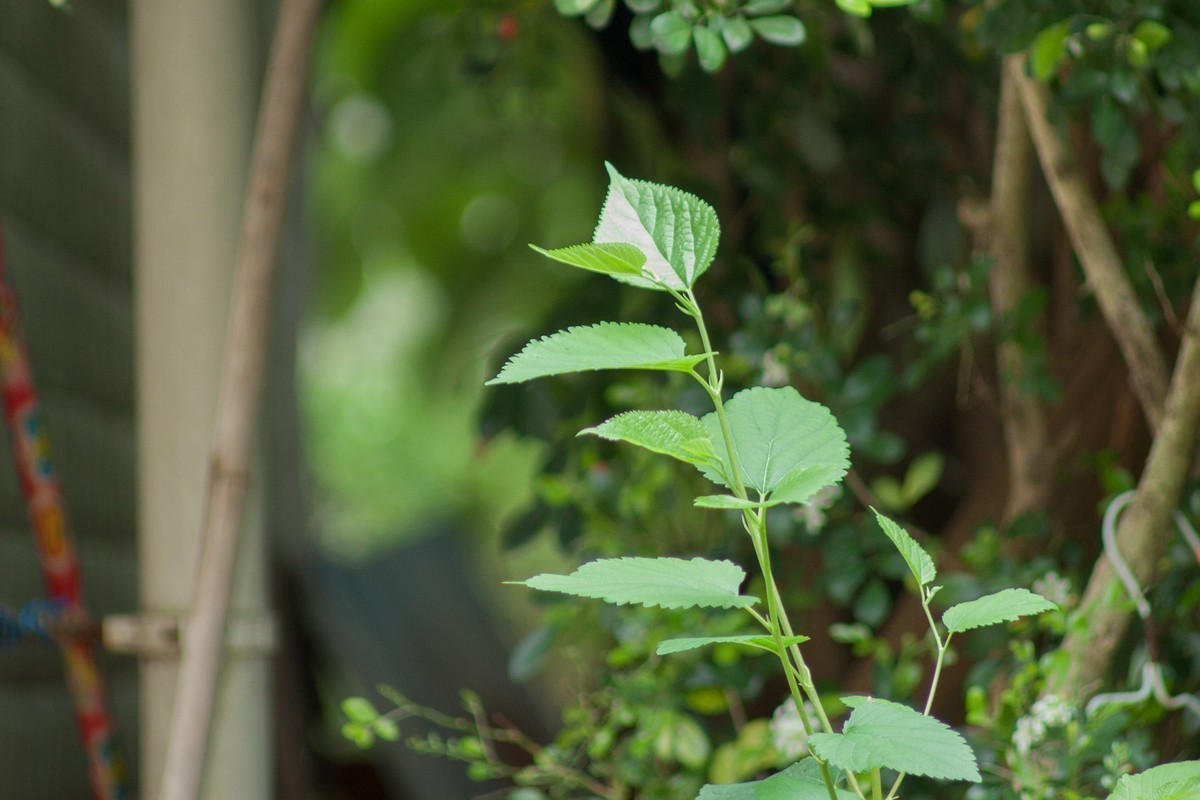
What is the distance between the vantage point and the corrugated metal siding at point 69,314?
1201mm

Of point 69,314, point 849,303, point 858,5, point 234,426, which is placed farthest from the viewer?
point 69,314

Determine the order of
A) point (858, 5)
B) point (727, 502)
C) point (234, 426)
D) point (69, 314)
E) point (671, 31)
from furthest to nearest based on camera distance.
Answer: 1. point (69, 314)
2. point (234, 426)
3. point (671, 31)
4. point (858, 5)
5. point (727, 502)

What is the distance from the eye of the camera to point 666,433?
47 centimetres

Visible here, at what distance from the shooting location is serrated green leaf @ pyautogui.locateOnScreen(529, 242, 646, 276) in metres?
0.46

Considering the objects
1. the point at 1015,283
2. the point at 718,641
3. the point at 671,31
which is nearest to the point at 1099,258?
the point at 1015,283

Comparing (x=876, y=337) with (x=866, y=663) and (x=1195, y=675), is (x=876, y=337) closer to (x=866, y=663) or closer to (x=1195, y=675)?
(x=866, y=663)

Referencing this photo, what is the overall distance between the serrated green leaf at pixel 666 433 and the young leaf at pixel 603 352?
23 mm

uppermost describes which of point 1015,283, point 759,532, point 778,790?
point 759,532

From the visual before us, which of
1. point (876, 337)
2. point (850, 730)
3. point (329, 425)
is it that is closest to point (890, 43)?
point (876, 337)

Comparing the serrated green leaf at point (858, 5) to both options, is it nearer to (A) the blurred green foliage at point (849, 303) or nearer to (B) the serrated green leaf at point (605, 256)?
(A) the blurred green foliage at point (849, 303)

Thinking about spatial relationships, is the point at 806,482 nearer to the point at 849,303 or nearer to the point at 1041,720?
the point at 1041,720

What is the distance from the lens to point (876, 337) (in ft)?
5.86

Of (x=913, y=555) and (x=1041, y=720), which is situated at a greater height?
(x=913, y=555)

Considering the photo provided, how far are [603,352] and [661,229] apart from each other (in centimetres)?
7
